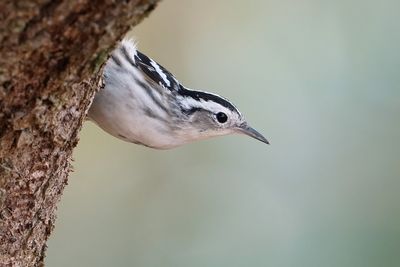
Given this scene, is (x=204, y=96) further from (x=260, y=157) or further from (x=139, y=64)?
(x=260, y=157)

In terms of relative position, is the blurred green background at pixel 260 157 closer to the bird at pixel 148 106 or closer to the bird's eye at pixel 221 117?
the bird's eye at pixel 221 117

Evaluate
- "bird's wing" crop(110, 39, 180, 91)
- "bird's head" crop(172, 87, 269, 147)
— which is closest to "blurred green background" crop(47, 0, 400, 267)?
"bird's head" crop(172, 87, 269, 147)

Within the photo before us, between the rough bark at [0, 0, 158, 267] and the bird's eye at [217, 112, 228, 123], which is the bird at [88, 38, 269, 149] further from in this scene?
the rough bark at [0, 0, 158, 267]

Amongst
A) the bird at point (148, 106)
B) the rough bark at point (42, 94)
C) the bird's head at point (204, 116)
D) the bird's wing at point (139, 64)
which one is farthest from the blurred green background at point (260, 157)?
the rough bark at point (42, 94)

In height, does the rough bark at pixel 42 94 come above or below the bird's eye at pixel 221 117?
below

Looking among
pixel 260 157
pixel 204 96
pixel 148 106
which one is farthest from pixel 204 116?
pixel 260 157
